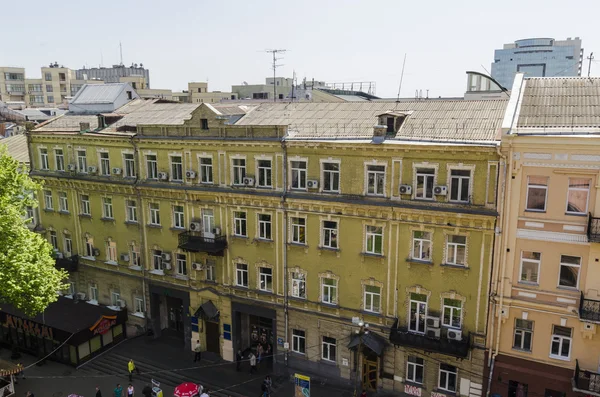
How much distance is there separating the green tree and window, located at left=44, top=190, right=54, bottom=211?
11880 millimetres

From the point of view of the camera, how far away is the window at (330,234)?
90.2ft

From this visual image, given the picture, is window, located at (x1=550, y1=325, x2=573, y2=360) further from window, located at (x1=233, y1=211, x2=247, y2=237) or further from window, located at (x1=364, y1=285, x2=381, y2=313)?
window, located at (x1=233, y1=211, x2=247, y2=237)

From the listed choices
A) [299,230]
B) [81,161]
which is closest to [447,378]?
[299,230]

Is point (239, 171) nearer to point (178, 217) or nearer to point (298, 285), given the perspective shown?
point (178, 217)

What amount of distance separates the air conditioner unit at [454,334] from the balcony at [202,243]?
1461 centimetres

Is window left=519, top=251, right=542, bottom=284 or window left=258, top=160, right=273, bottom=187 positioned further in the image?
window left=258, top=160, right=273, bottom=187

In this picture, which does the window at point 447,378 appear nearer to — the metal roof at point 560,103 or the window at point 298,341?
the window at point 298,341

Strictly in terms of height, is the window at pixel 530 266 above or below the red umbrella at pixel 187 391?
above

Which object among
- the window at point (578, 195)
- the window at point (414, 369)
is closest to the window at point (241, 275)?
the window at point (414, 369)

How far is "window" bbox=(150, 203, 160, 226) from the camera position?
111ft

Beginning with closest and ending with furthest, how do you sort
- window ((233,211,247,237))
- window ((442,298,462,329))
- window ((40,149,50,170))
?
window ((442,298,462,329)), window ((233,211,247,237)), window ((40,149,50,170))

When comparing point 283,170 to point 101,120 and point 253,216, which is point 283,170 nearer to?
point 253,216

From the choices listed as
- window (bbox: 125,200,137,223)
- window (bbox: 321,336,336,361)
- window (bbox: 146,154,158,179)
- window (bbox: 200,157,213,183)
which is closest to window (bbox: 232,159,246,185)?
window (bbox: 200,157,213,183)

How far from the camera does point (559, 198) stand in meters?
21.7
